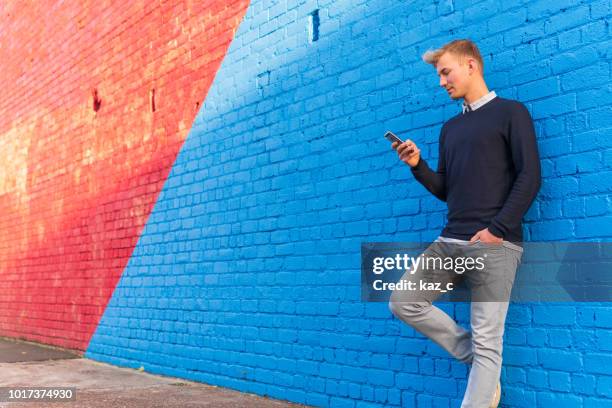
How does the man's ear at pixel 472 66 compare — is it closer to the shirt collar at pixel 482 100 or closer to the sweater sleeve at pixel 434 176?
the shirt collar at pixel 482 100

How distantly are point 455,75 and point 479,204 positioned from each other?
2.07 feet

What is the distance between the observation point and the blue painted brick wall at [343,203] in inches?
133

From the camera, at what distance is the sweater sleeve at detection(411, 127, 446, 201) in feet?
11.9

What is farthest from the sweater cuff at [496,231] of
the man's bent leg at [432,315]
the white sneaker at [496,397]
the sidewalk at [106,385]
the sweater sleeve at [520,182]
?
the sidewalk at [106,385]

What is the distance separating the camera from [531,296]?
351 cm

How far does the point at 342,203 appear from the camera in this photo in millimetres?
4664

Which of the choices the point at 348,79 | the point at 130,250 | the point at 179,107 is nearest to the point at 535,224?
the point at 348,79

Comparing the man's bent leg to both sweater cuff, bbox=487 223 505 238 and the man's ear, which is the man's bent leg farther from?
the man's ear

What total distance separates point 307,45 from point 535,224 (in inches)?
87.4

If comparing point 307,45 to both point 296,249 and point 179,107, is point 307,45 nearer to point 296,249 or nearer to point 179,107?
point 296,249

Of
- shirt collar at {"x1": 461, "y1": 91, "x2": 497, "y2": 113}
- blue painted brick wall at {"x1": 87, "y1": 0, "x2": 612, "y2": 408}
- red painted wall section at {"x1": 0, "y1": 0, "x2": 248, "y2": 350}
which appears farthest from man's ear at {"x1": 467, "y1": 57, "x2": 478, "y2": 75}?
red painted wall section at {"x1": 0, "y1": 0, "x2": 248, "y2": 350}

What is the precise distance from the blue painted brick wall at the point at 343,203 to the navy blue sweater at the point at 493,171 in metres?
0.29

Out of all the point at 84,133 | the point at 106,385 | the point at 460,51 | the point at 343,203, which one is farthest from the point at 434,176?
the point at 84,133

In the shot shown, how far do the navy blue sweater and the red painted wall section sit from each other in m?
2.92
